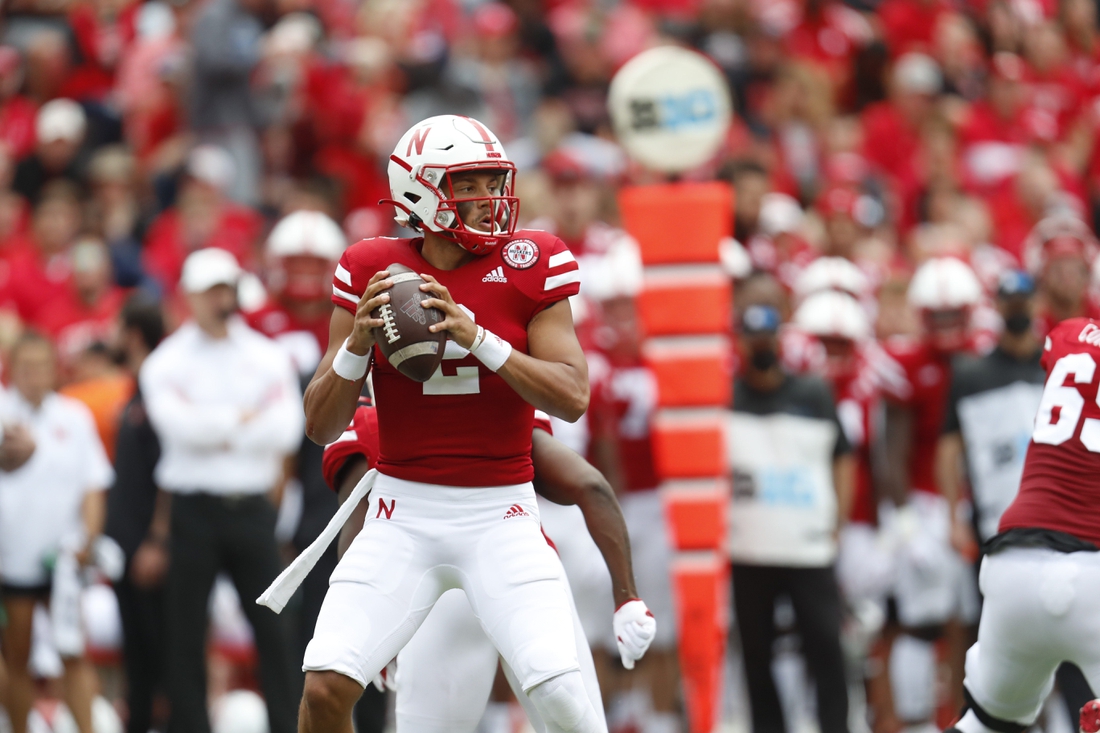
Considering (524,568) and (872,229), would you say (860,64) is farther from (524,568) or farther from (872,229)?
(524,568)

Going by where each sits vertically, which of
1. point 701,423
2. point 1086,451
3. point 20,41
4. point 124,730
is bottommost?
point 124,730

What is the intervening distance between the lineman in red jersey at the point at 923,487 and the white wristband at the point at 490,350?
418cm

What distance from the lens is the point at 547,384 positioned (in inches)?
181

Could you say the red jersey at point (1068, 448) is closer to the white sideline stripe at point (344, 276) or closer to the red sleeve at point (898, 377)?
the white sideline stripe at point (344, 276)

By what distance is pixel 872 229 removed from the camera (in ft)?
36.9

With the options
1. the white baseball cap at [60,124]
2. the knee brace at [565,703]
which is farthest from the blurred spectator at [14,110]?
the knee brace at [565,703]

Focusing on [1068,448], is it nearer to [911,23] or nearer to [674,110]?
[674,110]

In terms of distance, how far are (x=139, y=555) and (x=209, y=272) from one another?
1435mm

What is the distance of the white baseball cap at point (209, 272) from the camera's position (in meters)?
7.61

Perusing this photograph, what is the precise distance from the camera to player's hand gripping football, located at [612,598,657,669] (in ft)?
16.1

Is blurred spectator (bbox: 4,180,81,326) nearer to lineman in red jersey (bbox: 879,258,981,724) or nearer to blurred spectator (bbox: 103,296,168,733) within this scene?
blurred spectator (bbox: 103,296,168,733)

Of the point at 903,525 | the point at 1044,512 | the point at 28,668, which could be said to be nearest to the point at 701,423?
the point at 903,525

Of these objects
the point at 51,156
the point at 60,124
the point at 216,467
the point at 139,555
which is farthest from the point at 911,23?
the point at 139,555

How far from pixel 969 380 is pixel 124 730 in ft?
14.5
